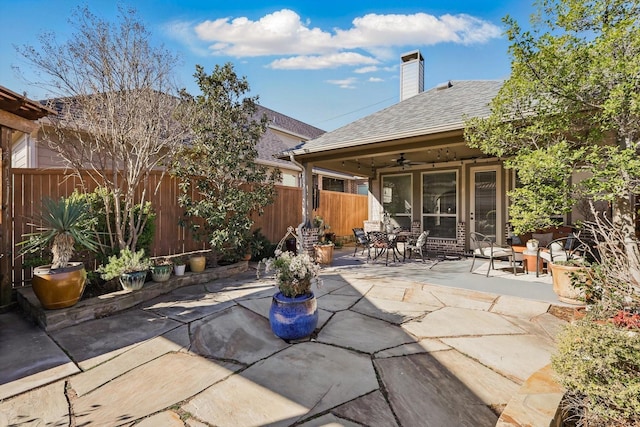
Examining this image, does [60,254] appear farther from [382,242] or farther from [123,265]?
[382,242]

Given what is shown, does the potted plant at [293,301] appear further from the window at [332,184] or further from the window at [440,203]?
the window at [332,184]

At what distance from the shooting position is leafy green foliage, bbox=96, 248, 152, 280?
444 centimetres

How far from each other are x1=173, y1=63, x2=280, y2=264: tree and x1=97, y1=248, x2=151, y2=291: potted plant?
1.44 metres

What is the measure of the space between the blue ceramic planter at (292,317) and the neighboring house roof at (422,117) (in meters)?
3.93

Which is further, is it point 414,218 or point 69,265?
point 414,218

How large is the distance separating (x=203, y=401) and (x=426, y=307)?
3.05 metres

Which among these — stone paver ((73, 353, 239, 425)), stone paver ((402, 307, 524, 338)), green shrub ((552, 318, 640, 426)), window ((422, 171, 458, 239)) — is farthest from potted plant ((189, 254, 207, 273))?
window ((422, 171, 458, 239))

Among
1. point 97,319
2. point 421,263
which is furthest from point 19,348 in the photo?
point 421,263

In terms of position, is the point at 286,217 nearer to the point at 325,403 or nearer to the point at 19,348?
the point at 19,348

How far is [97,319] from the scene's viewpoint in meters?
3.82

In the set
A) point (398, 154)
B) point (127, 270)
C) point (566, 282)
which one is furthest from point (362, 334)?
point (398, 154)

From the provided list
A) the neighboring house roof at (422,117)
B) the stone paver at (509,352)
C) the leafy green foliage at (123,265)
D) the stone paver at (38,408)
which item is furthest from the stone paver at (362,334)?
the neighboring house roof at (422,117)

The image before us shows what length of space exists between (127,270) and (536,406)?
4937 millimetres

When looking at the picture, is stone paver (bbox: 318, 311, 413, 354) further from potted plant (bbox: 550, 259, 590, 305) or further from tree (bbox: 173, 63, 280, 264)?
tree (bbox: 173, 63, 280, 264)
